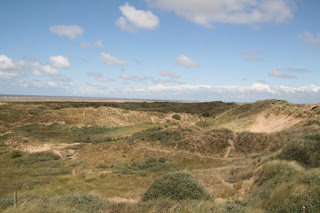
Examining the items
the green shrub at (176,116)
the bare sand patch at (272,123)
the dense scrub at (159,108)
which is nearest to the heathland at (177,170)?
the bare sand patch at (272,123)

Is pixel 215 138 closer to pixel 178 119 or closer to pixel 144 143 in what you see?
pixel 144 143

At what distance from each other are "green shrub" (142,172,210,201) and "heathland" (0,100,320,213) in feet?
0.13

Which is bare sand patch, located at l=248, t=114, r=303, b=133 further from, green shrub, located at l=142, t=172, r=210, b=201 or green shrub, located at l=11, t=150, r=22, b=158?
green shrub, located at l=11, t=150, r=22, b=158

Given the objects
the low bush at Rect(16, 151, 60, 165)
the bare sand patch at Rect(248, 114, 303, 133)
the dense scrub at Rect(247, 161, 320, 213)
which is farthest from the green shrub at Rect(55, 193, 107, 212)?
the bare sand patch at Rect(248, 114, 303, 133)

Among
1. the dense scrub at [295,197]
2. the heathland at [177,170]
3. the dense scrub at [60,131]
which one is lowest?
the dense scrub at [60,131]

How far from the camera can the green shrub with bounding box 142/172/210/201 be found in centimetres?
1001

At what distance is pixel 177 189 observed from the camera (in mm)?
10266

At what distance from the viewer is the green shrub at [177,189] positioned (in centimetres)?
1001

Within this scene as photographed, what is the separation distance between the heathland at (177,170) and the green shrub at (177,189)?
4cm

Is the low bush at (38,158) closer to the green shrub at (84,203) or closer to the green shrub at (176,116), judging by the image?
the green shrub at (84,203)

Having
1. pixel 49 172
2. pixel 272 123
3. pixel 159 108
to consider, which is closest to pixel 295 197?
pixel 49 172

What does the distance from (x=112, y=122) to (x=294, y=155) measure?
4793 centimetres

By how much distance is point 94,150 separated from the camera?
1040 inches

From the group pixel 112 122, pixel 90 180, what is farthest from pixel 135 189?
pixel 112 122
